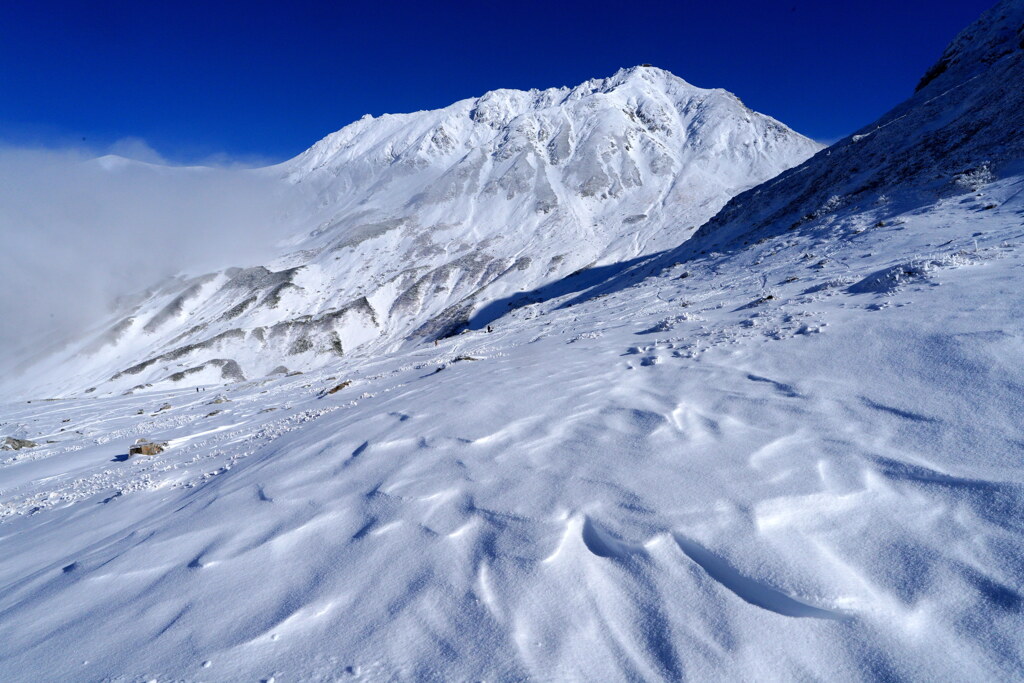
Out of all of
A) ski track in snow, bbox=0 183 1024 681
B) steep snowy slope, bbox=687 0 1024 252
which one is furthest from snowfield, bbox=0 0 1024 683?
steep snowy slope, bbox=687 0 1024 252

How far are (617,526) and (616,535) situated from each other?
0.10 meters

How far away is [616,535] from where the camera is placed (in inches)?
130

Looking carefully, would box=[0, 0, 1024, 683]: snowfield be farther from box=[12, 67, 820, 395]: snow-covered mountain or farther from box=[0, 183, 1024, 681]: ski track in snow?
box=[12, 67, 820, 395]: snow-covered mountain

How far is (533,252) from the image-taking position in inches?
3661

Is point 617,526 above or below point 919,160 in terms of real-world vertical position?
below

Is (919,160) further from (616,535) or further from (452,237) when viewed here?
(452,237)

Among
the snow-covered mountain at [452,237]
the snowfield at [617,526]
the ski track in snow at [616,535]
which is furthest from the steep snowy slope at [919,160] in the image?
the snow-covered mountain at [452,237]

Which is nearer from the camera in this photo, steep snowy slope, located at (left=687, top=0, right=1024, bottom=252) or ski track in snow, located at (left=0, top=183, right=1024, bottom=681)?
ski track in snow, located at (left=0, top=183, right=1024, bottom=681)

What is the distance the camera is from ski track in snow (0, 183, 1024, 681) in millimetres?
2510

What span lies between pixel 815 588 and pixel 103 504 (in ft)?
33.3

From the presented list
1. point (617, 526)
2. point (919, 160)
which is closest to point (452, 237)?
point (919, 160)

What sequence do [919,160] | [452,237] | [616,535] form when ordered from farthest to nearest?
[452,237] < [919,160] < [616,535]

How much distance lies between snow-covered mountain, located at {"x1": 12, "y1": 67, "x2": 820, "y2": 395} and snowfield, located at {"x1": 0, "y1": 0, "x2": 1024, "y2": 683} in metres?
57.2

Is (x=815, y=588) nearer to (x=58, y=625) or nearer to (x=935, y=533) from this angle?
(x=935, y=533)
